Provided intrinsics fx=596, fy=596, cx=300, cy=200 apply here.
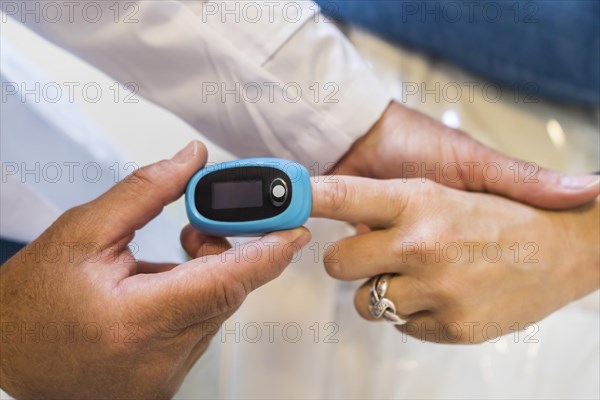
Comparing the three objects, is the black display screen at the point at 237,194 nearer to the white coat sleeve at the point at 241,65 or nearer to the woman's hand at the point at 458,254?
the woman's hand at the point at 458,254

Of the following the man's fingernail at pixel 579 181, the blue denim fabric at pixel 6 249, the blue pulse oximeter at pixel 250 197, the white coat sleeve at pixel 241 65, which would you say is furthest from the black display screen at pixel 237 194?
the man's fingernail at pixel 579 181

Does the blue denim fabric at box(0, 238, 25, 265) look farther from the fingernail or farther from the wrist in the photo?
the wrist

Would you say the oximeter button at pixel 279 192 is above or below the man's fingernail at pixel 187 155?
below

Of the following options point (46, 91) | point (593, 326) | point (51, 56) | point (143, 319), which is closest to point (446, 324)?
point (593, 326)

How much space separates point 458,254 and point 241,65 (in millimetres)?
379

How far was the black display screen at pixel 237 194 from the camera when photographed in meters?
0.66

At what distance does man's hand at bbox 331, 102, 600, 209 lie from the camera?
2.69 feet

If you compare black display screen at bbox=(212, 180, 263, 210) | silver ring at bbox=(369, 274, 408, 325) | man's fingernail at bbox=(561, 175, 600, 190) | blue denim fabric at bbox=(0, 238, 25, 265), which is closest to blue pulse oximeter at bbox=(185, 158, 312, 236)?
black display screen at bbox=(212, 180, 263, 210)

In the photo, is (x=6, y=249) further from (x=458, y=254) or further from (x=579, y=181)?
(x=579, y=181)

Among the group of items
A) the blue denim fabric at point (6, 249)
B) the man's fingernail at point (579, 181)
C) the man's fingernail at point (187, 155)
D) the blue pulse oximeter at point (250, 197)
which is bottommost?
the man's fingernail at point (579, 181)

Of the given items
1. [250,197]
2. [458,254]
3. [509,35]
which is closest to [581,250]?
[458,254]

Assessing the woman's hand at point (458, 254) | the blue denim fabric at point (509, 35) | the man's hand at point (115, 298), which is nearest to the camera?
the man's hand at point (115, 298)

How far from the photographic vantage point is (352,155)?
906 mm

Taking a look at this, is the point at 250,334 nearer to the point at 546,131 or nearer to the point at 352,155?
the point at 352,155
